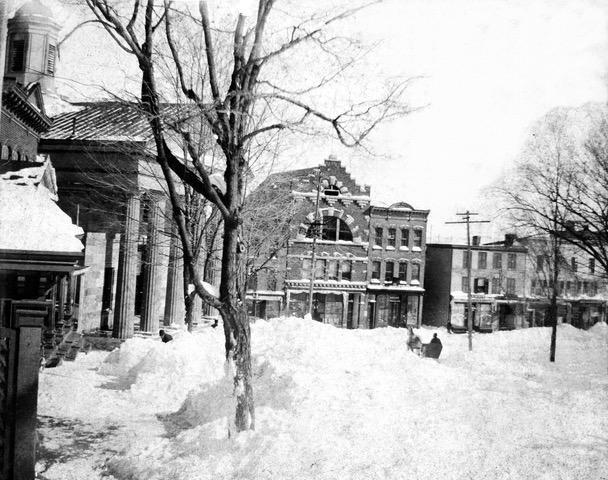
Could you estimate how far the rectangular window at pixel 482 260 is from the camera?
37344 mm

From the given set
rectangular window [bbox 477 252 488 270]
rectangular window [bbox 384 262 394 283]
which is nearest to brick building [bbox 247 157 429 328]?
rectangular window [bbox 384 262 394 283]

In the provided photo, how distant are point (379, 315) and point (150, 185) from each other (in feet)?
72.4

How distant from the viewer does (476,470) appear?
5.56 metres

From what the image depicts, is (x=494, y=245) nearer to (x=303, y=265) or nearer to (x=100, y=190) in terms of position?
(x=303, y=265)

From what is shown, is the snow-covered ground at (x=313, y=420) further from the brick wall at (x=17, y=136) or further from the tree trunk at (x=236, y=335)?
the brick wall at (x=17, y=136)

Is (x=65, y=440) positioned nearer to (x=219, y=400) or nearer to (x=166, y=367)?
(x=219, y=400)

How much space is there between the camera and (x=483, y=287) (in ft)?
123

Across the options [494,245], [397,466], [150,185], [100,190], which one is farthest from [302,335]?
[494,245]

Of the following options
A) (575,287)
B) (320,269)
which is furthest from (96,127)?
(575,287)

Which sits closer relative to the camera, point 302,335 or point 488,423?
point 488,423

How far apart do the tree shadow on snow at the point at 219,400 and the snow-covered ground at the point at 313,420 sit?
0.03 meters

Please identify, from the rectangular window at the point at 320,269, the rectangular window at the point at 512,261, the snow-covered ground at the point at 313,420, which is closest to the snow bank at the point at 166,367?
the snow-covered ground at the point at 313,420

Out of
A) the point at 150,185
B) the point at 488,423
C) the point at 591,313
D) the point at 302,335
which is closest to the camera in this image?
the point at 488,423

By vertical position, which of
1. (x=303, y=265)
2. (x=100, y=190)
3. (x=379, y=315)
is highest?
(x=100, y=190)
